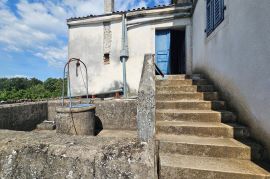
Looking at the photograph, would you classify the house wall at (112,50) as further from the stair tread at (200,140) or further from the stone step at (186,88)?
the stair tread at (200,140)

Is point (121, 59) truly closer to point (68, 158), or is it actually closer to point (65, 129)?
point (65, 129)

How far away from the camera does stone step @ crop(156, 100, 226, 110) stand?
3.73 m

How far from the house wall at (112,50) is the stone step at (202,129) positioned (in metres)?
4.75

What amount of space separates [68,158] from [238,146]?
230 cm

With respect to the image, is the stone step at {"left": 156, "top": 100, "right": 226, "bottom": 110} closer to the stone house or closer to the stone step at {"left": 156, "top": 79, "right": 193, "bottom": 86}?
the stone house

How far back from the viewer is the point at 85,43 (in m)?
8.59

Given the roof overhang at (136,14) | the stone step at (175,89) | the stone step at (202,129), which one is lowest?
the stone step at (202,129)

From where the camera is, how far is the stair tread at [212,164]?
2156 millimetres

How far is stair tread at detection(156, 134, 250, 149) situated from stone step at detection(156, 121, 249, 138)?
86mm

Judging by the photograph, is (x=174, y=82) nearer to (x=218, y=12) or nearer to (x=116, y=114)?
(x=116, y=114)

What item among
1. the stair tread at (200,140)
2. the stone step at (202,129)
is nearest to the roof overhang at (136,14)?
the stone step at (202,129)

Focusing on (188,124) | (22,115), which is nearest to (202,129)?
(188,124)

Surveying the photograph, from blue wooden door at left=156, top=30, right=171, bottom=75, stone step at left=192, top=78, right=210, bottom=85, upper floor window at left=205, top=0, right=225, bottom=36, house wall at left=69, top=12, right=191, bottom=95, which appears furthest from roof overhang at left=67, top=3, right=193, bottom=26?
stone step at left=192, top=78, right=210, bottom=85

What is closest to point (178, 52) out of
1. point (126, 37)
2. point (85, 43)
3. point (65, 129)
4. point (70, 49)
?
point (126, 37)
